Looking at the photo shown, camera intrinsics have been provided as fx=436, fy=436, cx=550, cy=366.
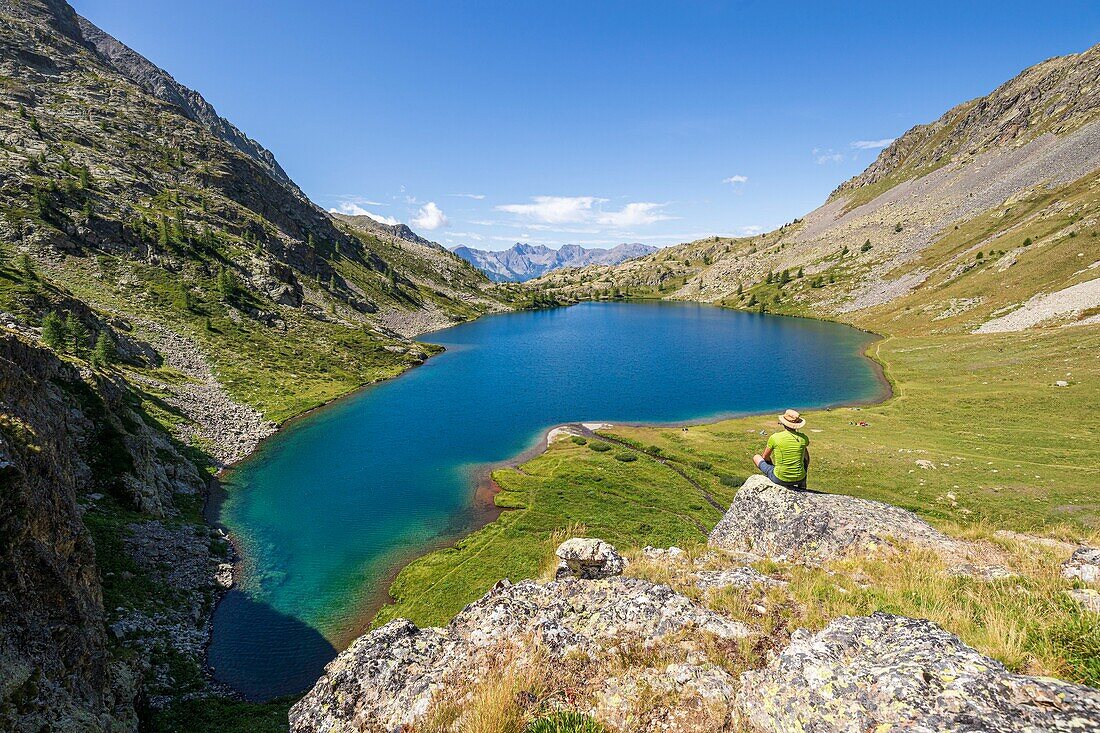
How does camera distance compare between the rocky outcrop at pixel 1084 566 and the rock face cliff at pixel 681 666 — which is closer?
the rock face cliff at pixel 681 666

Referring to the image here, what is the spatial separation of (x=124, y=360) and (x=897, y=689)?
329 ft

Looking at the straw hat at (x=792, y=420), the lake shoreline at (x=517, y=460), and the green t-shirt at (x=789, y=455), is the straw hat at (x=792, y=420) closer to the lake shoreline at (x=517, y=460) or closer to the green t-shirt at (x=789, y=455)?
the green t-shirt at (x=789, y=455)

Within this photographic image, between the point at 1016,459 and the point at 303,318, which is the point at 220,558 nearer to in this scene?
the point at 1016,459

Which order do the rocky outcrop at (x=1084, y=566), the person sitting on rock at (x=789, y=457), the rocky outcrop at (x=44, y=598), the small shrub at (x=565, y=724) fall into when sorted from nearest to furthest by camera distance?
the small shrub at (x=565, y=724), the rocky outcrop at (x=1084, y=566), the rocky outcrop at (x=44, y=598), the person sitting on rock at (x=789, y=457)

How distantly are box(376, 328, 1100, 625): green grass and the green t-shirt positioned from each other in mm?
10101

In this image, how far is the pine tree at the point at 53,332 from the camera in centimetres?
5794

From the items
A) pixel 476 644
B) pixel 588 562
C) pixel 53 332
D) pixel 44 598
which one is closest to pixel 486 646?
pixel 476 644

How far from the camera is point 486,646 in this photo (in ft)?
38.7

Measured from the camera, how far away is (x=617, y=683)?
31.2 ft

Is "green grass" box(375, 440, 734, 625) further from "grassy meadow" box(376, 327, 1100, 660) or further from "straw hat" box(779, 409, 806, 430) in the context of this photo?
"straw hat" box(779, 409, 806, 430)

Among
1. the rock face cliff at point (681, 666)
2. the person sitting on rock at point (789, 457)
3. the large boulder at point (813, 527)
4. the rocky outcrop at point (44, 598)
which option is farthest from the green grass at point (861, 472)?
the rocky outcrop at point (44, 598)

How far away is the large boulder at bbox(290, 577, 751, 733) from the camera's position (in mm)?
10648

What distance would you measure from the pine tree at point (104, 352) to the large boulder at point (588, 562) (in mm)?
77526

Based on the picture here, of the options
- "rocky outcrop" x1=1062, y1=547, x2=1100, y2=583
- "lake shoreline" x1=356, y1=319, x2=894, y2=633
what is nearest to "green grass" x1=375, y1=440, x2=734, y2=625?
"lake shoreline" x1=356, y1=319, x2=894, y2=633
